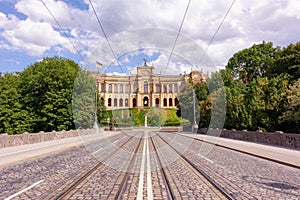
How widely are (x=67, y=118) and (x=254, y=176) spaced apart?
35.3 metres

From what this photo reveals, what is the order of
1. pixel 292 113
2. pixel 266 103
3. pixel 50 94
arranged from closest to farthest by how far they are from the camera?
pixel 292 113 → pixel 266 103 → pixel 50 94

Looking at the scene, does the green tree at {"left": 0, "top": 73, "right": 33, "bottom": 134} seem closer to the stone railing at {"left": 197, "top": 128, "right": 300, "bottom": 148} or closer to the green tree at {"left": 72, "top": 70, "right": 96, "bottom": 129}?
the green tree at {"left": 72, "top": 70, "right": 96, "bottom": 129}

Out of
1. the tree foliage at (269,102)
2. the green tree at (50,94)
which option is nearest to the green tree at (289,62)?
the tree foliage at (269,102)

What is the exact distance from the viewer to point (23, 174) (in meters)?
9.90

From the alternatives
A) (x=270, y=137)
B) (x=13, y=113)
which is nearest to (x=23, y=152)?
(x=270, y=137)

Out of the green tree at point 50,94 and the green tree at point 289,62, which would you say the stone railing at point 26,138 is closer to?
the green tree at point 50,94

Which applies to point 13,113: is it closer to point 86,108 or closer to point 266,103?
point 86,108

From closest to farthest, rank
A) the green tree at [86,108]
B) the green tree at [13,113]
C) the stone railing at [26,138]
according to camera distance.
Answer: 1. the stone railing at [26,138]
2. the green tree at [86,108]
3. the green tree at [13,113]

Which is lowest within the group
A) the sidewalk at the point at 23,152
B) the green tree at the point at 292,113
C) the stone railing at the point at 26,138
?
the sidewalk at the point at 23,152

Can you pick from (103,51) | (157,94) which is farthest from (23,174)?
(157,94)

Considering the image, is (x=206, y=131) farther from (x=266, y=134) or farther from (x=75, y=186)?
(x=75, y=186)

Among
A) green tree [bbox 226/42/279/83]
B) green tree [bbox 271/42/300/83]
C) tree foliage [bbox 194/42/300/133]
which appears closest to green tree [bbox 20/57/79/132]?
tree foliage [bbox 194/42/300/133]

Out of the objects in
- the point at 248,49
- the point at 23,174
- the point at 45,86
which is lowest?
the point at 23,174

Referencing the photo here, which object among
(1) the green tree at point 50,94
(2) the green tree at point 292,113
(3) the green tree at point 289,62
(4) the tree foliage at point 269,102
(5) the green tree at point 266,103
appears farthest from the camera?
(1) the green tree at point 50,94
